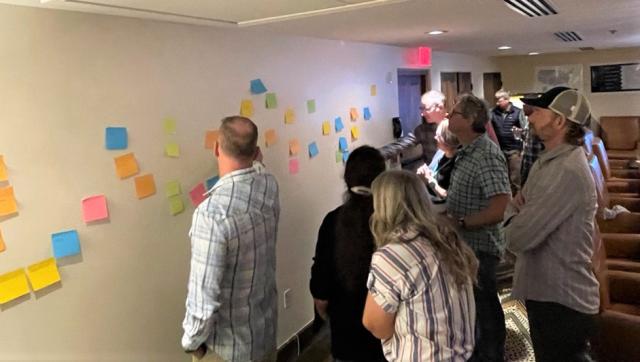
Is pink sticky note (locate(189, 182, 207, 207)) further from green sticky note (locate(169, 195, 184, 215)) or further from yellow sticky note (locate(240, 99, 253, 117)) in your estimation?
yellow sticky note (locate(240, 99, 253, 117))

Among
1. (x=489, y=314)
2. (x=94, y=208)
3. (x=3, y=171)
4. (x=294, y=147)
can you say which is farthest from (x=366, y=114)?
(x=3, y=171)

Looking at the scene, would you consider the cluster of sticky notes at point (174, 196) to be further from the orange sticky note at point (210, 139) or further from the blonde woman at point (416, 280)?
the blonde woman at point (416, 280)

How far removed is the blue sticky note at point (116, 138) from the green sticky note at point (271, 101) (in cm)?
96

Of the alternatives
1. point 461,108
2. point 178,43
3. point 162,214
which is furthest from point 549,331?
point 178,43

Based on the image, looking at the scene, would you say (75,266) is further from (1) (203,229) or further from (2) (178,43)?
(2) (178,43)

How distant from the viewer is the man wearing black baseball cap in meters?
1.83

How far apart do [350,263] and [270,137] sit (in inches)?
48.7

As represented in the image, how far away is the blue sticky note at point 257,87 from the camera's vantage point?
2.64 m

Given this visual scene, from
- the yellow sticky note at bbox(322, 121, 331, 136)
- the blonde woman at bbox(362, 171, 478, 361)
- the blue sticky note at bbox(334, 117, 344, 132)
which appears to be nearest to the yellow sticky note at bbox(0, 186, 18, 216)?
the blonde woman at bbox(362, 171, 478, 361)

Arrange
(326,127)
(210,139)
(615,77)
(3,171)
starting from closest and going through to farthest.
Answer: (3,171) → (210,139) → (326,127) → (615,77)

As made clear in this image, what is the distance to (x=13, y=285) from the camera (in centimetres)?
158

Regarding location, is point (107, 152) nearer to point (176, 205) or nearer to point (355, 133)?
point (176, 205)

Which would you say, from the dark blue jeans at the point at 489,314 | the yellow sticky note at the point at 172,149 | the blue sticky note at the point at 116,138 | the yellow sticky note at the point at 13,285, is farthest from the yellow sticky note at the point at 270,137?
the yellow sticky note at the point at 13,285

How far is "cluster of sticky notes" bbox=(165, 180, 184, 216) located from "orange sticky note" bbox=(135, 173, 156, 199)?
0.08 metres
